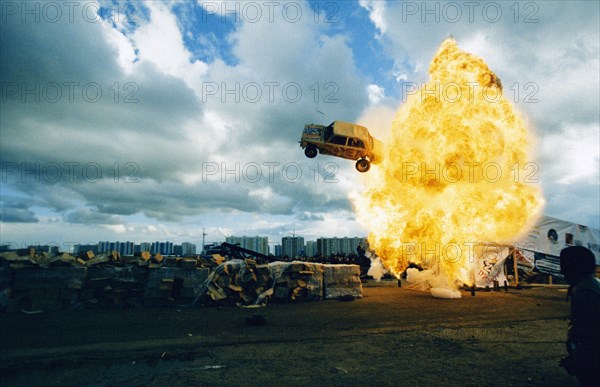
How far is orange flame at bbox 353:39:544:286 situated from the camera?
17031 mm

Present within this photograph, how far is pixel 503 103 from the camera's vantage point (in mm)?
17531

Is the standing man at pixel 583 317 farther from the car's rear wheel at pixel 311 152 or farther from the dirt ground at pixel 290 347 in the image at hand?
the car's rear wheel at pixel 311 152

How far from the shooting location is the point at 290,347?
23.6 feet

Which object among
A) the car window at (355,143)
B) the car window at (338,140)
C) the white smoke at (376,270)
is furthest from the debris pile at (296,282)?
the white smoke at (376,270)

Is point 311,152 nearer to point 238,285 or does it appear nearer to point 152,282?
point 238,285

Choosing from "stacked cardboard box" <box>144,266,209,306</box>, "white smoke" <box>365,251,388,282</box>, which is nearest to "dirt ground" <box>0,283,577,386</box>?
"stacked cardboard box" <box>144,266,209,306</box>

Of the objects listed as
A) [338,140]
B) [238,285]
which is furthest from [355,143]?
[238,285]

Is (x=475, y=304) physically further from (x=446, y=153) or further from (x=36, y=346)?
(x=36, y=346)

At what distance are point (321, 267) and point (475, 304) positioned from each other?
6582mm

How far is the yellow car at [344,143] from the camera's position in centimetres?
1897

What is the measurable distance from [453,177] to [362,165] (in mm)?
5121

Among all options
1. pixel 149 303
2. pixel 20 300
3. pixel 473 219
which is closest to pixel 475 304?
pixel 473 219

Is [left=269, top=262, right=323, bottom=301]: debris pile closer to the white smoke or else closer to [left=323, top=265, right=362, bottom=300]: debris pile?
[left=323, top=265, right=362, bottom=300]: debris pile

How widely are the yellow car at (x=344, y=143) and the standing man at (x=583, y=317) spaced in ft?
51.3
